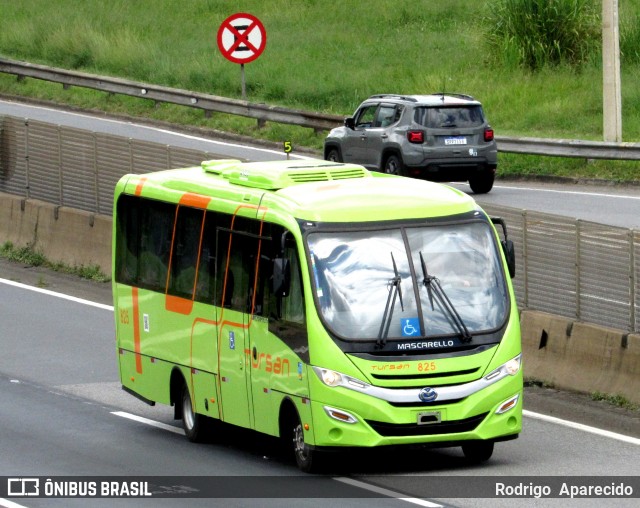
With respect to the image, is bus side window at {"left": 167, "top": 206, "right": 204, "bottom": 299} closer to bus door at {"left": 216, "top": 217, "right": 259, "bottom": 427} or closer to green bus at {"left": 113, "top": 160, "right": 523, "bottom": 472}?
green bus at {"left": 113, "top": 160, "right": 523, "bottom": 472}

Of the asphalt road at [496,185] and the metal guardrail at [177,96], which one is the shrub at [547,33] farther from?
the asphalt road at [496,185]

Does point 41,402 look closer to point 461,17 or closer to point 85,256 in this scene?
point 85,256

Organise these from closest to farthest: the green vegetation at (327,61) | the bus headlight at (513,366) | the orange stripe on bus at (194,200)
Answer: the bus headlight at (513,366)
the orange stripe on bus at (194,200)
the green vegetation at (327,61)

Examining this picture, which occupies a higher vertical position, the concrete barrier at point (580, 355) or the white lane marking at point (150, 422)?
the concrete barrier at point (580, 355)

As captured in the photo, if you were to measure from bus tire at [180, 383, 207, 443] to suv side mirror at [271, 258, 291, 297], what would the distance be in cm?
230

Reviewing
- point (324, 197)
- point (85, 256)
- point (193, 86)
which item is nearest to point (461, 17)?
point (193, 86)

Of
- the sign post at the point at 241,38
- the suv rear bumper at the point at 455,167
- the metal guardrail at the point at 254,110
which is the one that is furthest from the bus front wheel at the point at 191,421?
the sign post at the point at 241,38

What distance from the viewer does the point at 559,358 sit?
1764 cm

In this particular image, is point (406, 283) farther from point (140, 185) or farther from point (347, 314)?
point (140, 185)

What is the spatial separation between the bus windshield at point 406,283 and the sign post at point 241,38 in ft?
80.1

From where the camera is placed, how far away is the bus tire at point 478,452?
14180 mm

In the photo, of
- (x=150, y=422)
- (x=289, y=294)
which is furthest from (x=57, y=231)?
(x=289, y=294)

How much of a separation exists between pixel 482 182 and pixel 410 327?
57.3ft

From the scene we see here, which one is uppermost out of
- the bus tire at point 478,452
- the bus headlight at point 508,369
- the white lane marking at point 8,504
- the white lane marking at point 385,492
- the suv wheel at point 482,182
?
the bus headlight at point 508,369
